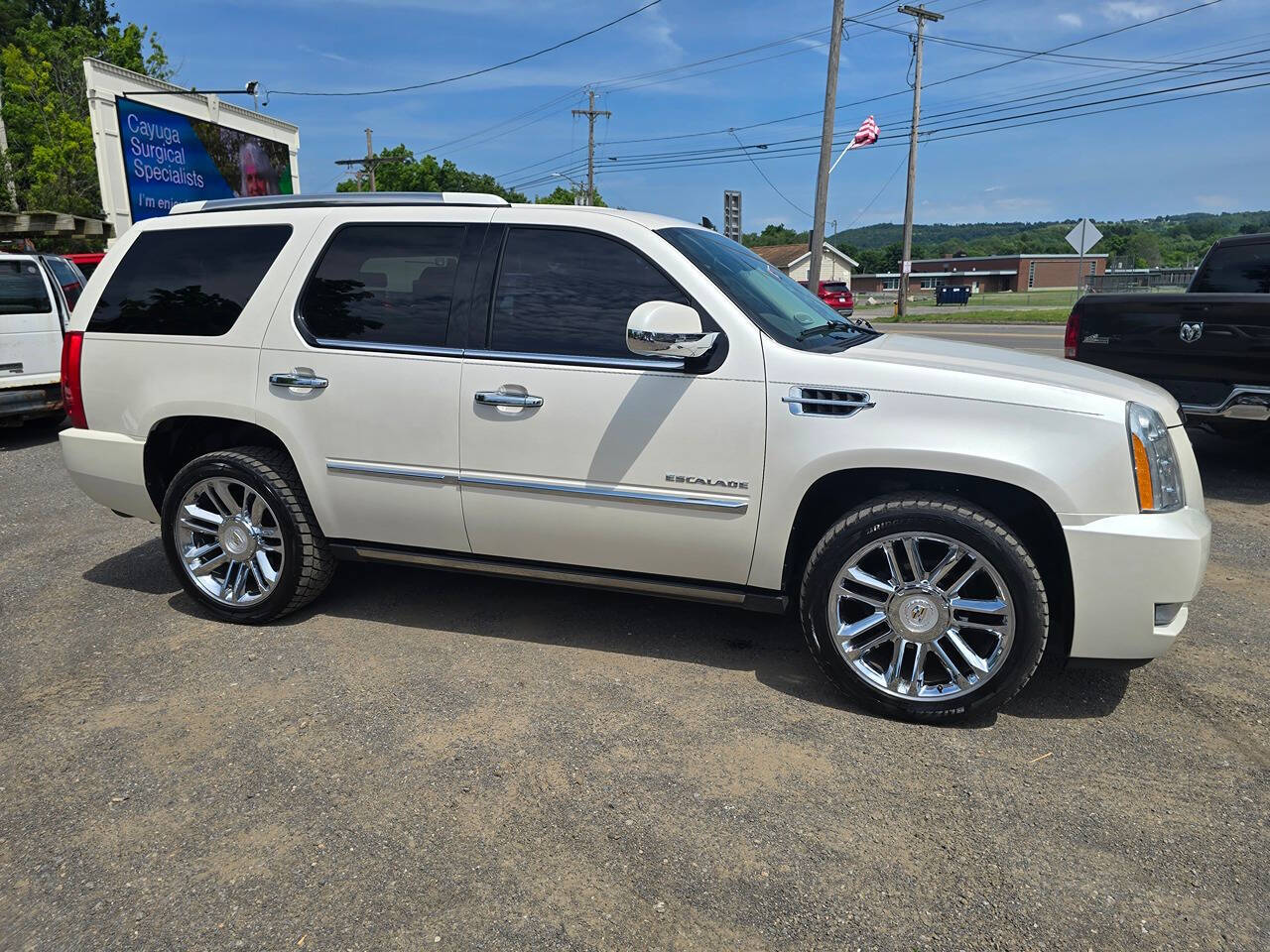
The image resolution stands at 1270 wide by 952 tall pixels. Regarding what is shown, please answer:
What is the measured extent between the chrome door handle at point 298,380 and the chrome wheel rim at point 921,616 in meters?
2.42

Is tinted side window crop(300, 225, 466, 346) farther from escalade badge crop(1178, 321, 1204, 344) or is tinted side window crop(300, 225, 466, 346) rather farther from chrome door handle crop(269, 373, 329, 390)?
escalade badge crop(1178, 321, 1204, 344)

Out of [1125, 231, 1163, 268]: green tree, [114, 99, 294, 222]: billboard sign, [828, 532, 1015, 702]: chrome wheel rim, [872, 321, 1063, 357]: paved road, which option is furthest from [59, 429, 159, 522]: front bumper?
[1125, 231, 1163, 268]: green tree

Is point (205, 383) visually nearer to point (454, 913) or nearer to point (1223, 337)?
point (454, 913)

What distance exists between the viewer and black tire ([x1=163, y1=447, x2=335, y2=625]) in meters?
4.11

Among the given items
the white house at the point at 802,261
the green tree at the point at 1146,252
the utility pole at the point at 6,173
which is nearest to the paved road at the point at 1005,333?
the utility pole at the point at 6,173

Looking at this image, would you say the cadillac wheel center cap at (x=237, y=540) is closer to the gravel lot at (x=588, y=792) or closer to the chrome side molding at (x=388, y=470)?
the gravel lot at (x=588, y=792)

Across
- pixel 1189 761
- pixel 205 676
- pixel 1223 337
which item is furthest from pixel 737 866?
pixel 1223 337

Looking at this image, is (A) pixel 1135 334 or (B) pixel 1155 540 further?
(A) pixel 1135 334

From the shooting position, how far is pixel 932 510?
10.5 ft

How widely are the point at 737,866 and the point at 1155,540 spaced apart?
1.82 metres

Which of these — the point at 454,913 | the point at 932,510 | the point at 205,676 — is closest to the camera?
the point at 454,913

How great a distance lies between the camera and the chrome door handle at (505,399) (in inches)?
144

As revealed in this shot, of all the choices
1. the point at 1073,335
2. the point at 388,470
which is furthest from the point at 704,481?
the point at 1073,335

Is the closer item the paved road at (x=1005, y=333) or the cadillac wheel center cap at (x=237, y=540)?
the cadillac wheel center cap at (x=237, y=540)
